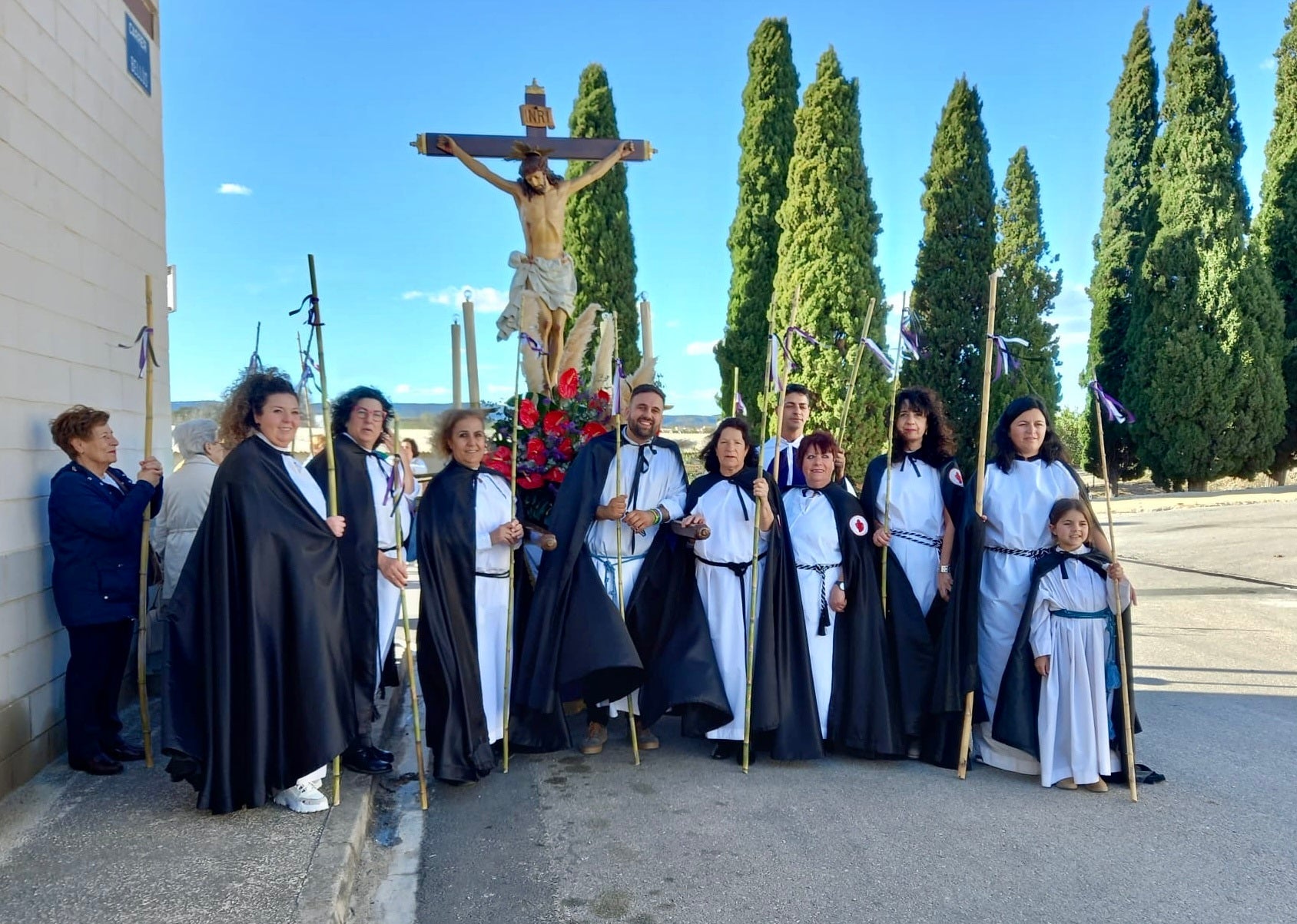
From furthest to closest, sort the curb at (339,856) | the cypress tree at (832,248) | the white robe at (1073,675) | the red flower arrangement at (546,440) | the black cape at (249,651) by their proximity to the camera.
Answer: the cypress tree at (832,248) < the red flower arrangement at (546,440) < the white robe at (1073,675) < the black cape at (249,651) < the curb at (339,856)

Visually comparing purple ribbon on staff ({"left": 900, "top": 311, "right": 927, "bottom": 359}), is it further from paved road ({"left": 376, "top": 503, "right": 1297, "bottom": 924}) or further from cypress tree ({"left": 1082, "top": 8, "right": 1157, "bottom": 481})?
cypress tree ({"left": 1082, "top": 8, "right": 1157, "bottom": 481})

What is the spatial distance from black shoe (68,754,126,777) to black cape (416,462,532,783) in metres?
1.39

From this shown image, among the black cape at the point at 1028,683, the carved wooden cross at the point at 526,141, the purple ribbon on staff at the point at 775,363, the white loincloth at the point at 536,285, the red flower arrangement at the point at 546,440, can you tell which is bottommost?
the black cape at the point at 1028,683

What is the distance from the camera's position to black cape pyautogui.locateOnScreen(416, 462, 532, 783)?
440 cm

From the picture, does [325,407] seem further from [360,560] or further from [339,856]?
[339,856]

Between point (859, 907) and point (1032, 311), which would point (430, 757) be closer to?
point (859, 907)

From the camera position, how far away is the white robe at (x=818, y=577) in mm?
4824

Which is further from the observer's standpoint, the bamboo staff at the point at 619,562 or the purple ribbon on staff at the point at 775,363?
the purple ribbon on staff at the point at 775,363

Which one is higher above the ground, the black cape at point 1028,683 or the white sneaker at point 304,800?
the black cape at point 1028,683

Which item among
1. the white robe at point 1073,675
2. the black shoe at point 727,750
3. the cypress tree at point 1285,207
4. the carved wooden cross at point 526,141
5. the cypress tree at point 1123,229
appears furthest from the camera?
the cypress tree at point 1123,229

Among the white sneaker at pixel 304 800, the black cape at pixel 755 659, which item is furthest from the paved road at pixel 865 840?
the white sneaker at pixel 304 800

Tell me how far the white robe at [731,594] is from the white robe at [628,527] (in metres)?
0.25

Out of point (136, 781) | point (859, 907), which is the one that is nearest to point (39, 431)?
point (136, 781)

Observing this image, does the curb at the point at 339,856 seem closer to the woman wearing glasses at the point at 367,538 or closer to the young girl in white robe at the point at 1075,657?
the woman wearing glasses at the point at 367,538
